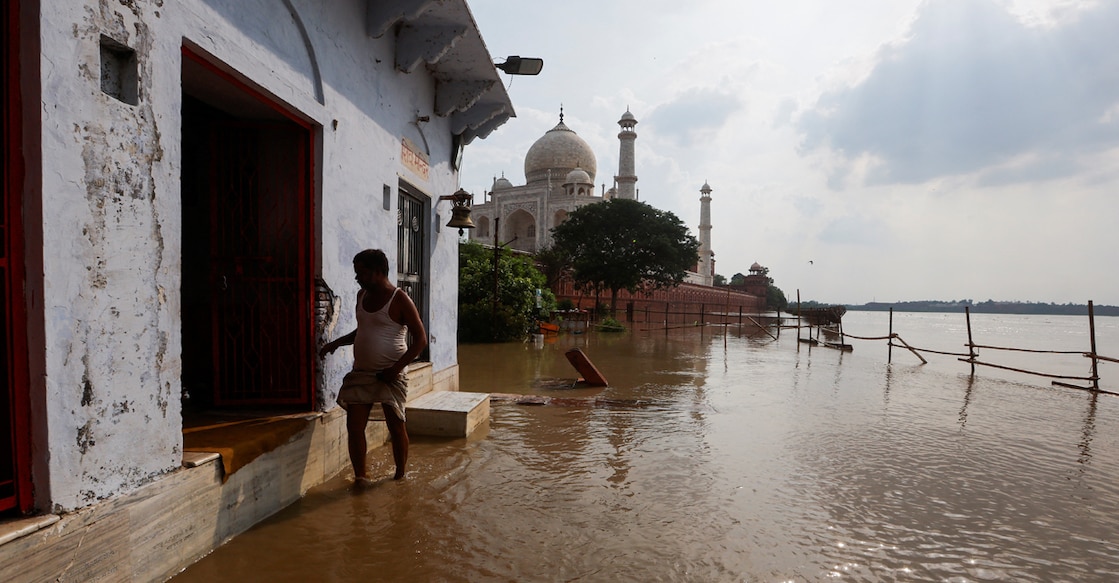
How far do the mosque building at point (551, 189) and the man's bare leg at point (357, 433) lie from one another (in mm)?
38466

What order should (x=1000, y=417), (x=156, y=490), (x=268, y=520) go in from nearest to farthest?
(x=156, y=490) → (x=268, y=520) → (x=1000, y=417)

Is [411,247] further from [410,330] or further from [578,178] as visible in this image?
[578,178]

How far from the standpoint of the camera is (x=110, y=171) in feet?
8.04

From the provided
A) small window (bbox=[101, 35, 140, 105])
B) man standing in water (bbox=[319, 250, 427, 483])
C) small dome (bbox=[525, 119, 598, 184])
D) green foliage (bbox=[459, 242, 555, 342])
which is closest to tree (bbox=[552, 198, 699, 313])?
green foliage (bbox=[459, 242, 555, 342])

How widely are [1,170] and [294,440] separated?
2148 mm

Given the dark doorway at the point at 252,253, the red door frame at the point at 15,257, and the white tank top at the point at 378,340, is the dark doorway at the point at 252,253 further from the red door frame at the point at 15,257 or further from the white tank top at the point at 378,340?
the red door frame at the point at 15,257

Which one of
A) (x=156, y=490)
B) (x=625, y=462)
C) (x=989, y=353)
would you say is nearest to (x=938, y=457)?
(x=625, y=462)

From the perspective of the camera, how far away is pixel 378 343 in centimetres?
379

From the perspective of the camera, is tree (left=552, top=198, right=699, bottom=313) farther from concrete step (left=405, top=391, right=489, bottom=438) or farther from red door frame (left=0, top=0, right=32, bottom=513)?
red door frame (left=0, top=0, right=32, bottom=513)

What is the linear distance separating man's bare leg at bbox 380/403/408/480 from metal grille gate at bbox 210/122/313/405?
83 centimetres

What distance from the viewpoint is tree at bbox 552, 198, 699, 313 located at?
30.8 metres

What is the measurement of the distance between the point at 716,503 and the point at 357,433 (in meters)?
2.48

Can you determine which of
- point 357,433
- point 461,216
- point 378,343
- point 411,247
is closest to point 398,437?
point 357,433

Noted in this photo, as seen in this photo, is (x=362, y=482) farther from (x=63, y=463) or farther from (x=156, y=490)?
(x=63, y=463)
